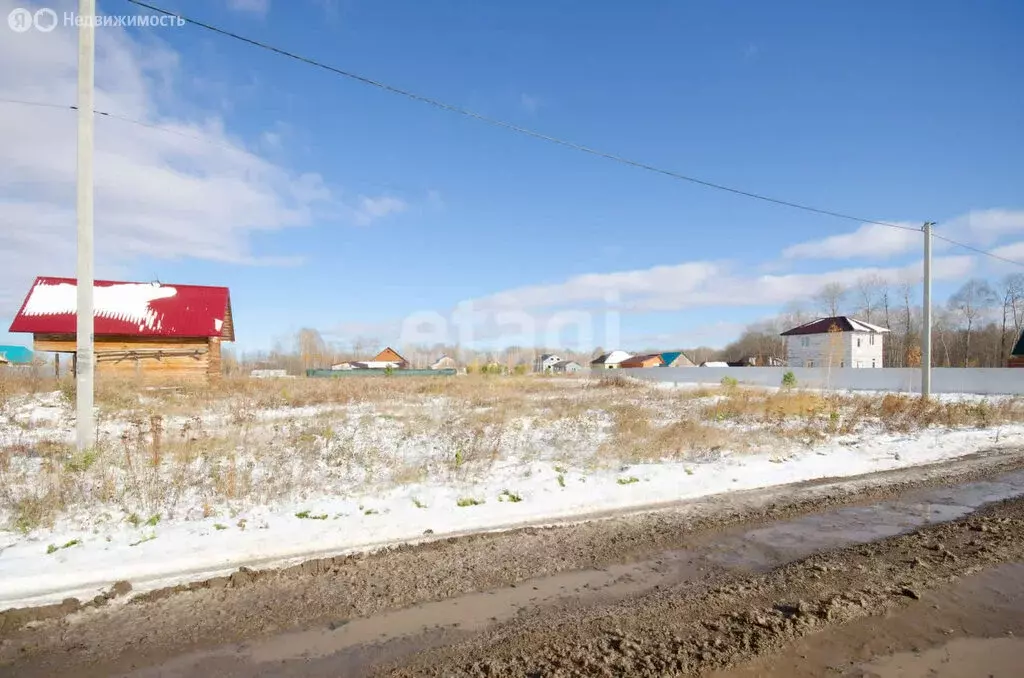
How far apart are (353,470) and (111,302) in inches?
879

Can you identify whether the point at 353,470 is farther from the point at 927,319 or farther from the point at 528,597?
the point at 927,319

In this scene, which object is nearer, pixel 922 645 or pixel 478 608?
pixel 922 645

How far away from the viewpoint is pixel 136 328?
22.8m

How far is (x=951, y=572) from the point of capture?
427 cm

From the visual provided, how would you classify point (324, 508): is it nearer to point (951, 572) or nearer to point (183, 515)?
point (183, 515)

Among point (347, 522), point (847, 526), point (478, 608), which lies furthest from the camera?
point (847, 526)

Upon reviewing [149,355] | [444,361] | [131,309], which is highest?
[131,309]

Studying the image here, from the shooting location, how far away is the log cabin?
22.1 metres

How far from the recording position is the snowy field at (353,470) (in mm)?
4734

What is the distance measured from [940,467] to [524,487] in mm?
7138

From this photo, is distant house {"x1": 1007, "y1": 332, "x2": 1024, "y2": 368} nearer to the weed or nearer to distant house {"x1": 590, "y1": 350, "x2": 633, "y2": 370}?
the weed

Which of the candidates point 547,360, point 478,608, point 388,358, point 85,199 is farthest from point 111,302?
point 547,360

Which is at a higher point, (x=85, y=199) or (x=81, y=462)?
(x=85, y=199)

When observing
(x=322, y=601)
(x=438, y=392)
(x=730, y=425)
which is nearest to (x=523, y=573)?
(x=322, y=601)
